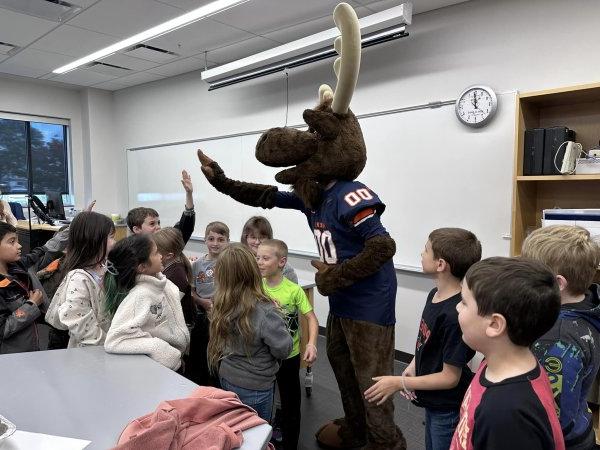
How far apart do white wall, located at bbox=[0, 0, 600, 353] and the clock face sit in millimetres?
79

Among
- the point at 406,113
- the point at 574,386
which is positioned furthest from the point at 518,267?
the point at 406,113

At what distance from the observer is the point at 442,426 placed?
1.38 meters

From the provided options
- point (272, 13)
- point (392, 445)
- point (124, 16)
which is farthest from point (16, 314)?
point (272, 13)

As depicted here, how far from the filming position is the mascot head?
1.72 m

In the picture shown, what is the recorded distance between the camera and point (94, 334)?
1.68m

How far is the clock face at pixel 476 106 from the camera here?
2.78 metres

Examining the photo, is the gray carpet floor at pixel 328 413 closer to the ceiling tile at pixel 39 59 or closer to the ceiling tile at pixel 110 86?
the ceiling tile at pixel 39 59

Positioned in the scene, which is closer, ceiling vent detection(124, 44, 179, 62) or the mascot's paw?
the mascot's paw

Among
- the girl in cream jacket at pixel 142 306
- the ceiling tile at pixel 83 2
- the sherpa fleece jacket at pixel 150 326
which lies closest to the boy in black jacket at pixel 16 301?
the girl in cream jacket at pixel 142 306

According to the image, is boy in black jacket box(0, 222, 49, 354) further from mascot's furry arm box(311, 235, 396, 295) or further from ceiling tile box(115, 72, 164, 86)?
ceiling tile box(115, 72, 164, 86)

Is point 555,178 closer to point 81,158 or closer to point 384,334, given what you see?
point 384,334

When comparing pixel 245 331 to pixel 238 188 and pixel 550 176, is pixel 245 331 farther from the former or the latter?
pixel 550 176

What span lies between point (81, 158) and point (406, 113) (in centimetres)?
481

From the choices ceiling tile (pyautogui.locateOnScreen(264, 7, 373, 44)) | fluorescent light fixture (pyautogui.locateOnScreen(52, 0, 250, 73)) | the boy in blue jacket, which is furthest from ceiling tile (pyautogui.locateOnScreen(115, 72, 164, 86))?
the boy in blue jacket
